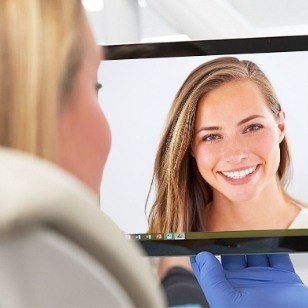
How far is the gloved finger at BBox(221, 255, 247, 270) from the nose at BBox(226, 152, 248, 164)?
0.60 feet

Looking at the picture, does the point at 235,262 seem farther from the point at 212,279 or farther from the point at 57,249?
the point at 57,249

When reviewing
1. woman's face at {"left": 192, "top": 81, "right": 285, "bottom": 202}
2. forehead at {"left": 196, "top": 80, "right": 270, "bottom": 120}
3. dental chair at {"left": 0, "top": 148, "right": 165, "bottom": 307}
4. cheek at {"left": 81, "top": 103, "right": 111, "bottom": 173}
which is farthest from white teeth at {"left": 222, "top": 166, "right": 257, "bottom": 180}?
dental chair at {"left": 0, "top": 148, "right": 165, "bottom": 307}

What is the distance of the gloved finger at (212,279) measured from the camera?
1.15m

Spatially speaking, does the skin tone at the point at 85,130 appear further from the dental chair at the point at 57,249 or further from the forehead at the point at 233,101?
the forehead at the point at 233,101

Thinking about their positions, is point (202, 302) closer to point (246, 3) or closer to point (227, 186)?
point (227, 186)

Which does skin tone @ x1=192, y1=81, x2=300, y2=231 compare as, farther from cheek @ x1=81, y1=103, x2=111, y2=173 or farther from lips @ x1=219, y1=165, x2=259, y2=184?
cheek @ x1=81, y1=103, x2=111, y2=173

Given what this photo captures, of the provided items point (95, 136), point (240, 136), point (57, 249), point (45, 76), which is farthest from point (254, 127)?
point (57, 249)

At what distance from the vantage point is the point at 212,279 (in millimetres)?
1161

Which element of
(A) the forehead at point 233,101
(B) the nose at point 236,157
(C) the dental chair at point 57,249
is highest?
(A) the forehead at point 233,101

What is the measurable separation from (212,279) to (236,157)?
0.74 ft

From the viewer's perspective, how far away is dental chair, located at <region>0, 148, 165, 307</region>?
203 mm

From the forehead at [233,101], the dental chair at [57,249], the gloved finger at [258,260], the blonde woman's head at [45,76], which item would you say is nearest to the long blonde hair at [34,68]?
the blonde woman's head at [45,76]

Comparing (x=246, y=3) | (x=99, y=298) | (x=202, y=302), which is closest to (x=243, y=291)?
(x=202, y=302)

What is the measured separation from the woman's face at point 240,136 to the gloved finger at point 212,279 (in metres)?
0.13
